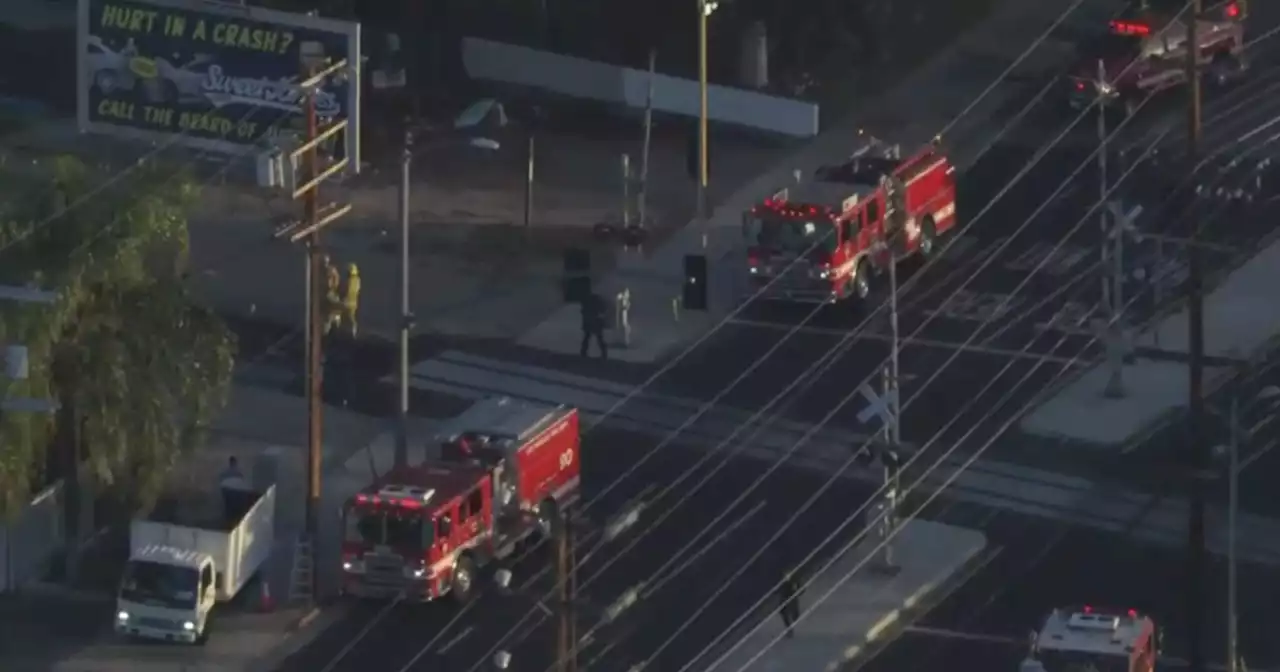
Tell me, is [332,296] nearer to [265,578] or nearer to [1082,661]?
[265,578]

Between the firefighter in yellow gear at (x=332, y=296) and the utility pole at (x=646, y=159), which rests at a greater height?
the utility pole at (x=646, y=159)

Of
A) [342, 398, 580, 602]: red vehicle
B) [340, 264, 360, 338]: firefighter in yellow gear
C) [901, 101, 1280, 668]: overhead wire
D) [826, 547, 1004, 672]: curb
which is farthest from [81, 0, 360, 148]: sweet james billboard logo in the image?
[901, 101, 1280, 668]: overhead wire

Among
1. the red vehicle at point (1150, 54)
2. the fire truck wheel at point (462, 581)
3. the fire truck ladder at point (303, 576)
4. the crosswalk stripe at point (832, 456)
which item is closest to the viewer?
the fire truck wheel at point (462, 581)

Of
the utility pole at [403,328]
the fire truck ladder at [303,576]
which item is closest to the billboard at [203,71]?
the utility pole at [403,328]

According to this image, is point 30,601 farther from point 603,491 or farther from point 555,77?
point 555,77

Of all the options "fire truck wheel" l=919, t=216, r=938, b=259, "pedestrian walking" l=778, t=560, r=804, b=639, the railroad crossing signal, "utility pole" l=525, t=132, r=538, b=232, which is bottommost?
"pedestrian walking" l=778, t=560, r=804, b=639

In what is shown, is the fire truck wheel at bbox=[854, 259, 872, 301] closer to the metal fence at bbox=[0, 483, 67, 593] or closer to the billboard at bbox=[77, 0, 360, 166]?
the billboard at bbox=[77, 0, 360, 166]

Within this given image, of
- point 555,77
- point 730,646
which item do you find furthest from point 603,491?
point 555,77

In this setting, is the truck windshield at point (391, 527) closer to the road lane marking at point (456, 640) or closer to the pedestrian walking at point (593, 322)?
the road lane marking at point (456, 640)
